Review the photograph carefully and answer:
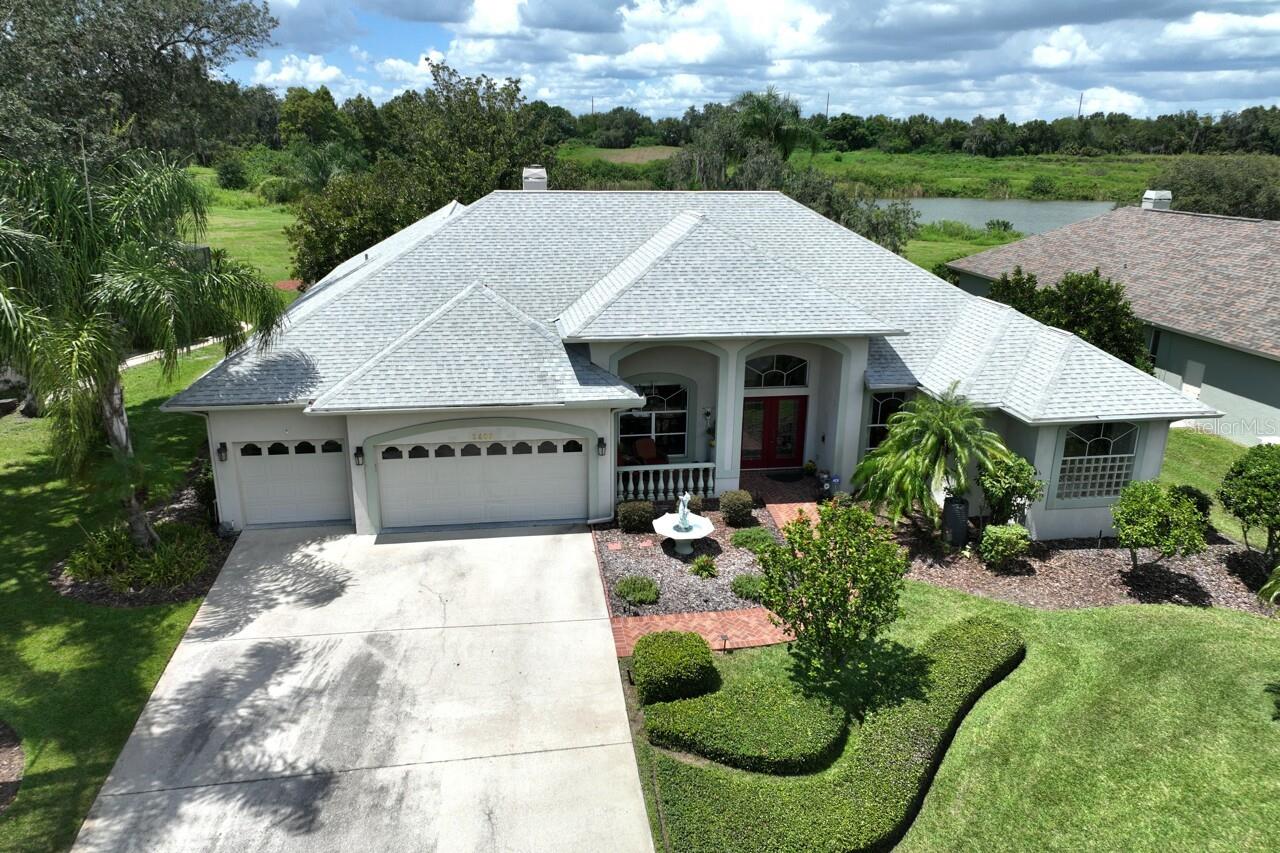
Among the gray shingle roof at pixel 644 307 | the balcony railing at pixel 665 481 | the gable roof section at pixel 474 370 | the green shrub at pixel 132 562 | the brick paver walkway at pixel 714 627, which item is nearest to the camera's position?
the brick paver walkway at pixel 714 627

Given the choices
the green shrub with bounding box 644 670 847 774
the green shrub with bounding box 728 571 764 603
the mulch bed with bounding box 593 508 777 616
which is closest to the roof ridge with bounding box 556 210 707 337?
the mulch bed with bounding box 593 508 777 616

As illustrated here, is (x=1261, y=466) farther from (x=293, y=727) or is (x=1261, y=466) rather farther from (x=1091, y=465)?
(x=293, y=727)

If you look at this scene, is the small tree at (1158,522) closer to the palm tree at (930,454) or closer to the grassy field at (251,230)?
the palm tree at (930,454)

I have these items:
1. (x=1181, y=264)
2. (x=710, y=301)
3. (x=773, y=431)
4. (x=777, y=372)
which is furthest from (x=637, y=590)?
(x=1181, y=264)

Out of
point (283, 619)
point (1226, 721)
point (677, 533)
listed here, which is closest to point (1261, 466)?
point (1226, 721)

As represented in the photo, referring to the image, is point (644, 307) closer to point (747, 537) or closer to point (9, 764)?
point (747, 537)

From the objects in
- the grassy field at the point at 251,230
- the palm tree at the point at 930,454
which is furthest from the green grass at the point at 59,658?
the grassy field at the point at 251,230
